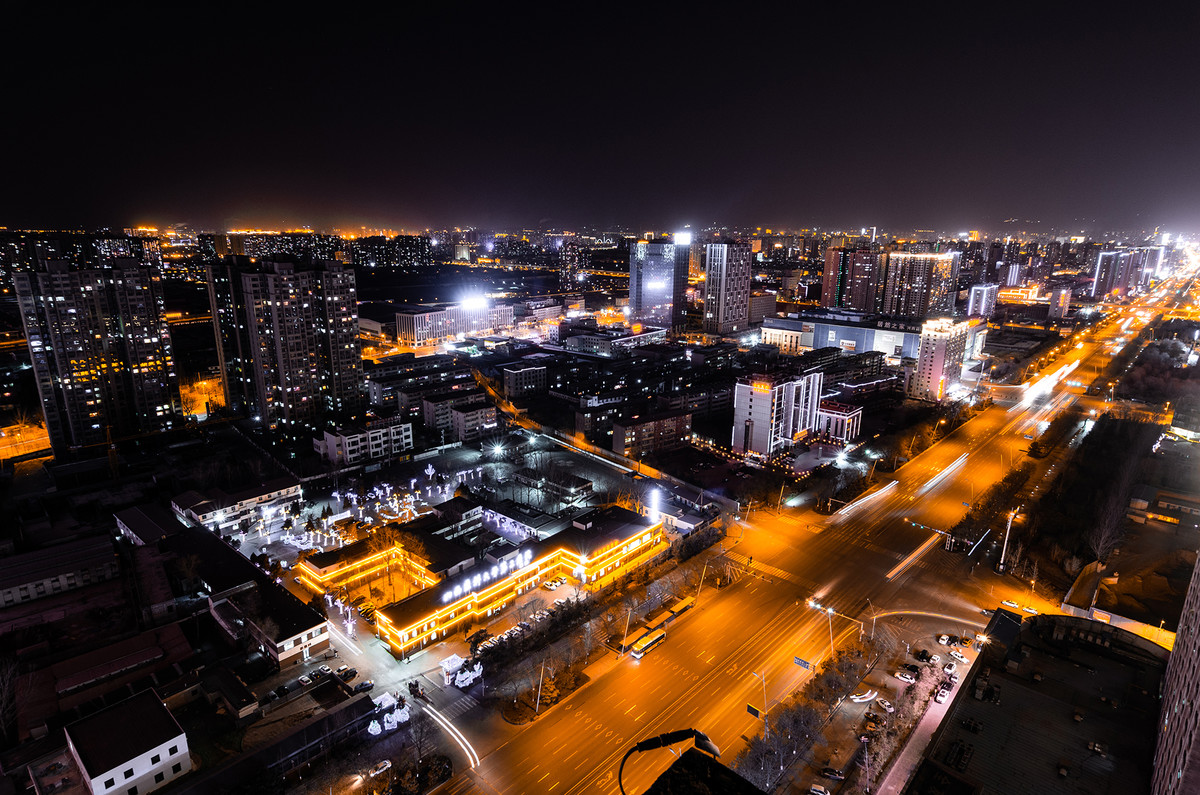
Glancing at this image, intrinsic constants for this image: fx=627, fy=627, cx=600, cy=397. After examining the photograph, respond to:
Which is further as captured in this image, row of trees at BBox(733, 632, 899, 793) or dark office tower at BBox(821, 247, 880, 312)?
dark office tower at BBox(821, 247, 880, 312)

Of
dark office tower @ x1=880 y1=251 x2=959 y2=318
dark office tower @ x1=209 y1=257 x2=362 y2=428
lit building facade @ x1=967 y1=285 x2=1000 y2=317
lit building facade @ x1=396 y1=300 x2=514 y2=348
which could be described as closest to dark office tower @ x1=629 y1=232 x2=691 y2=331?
lit building facade @ x1=396 y1=300 x2=514 y2=348

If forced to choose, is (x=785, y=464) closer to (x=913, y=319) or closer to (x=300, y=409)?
(x=300, y=409)

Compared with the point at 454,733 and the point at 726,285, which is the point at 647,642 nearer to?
the point at 454,733

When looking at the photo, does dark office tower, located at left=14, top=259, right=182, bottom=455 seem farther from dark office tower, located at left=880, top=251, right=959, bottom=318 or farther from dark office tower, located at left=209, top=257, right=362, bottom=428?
dark office tower, located at left=880, top=251, right=959, bottom=318

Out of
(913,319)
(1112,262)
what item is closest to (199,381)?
(913,319)

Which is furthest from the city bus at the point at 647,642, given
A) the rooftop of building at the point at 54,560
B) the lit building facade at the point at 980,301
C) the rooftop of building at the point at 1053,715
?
the lit building facade at the point at 980,301

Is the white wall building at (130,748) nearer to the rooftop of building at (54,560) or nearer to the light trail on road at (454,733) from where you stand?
the light trail on road at (454,733)
